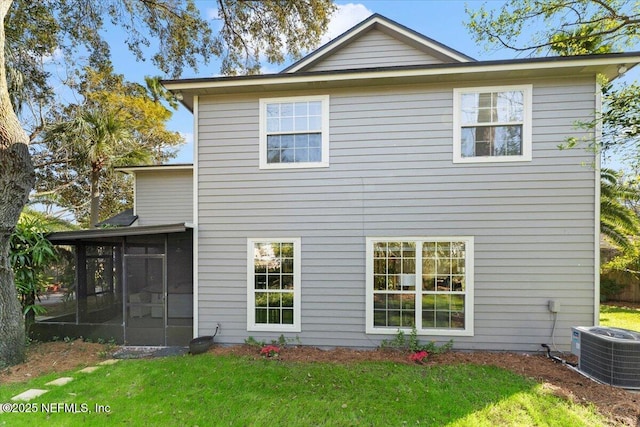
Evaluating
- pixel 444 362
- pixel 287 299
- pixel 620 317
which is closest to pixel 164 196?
pixel 287 299

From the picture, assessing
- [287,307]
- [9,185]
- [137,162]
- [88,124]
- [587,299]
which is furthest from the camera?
[137,162]

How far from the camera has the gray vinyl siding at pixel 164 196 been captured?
9586mm

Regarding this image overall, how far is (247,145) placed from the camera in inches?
228

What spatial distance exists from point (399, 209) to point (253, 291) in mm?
3286

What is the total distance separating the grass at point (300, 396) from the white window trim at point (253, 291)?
0.82 meters

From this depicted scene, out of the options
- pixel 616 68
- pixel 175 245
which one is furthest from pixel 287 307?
pixel 616 68

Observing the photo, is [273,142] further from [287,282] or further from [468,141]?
[468,141]

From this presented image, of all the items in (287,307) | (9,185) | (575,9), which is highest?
(575,9)

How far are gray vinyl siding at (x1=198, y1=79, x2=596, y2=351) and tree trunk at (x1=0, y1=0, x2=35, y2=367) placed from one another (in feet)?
9.10

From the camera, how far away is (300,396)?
12.5ft

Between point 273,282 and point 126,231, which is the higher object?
point 126,231

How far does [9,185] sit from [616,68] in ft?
34.4

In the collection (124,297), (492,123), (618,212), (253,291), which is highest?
(492,123)

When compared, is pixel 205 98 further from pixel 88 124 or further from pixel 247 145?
pixel 88 124
